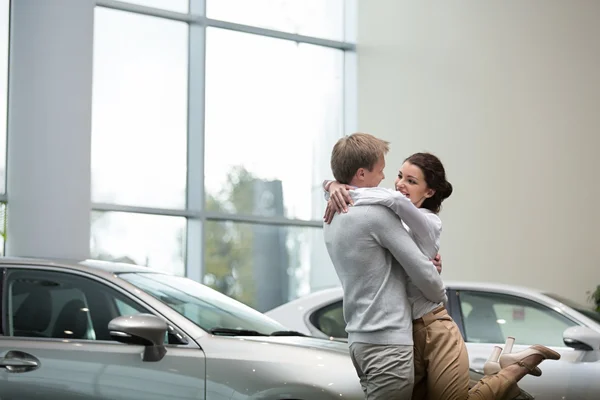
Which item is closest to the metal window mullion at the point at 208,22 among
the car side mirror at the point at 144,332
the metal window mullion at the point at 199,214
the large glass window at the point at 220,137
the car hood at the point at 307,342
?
the large glass window at the point at 220,137

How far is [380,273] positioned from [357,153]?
0.41 meters

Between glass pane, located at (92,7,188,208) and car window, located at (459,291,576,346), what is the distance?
5582 mm

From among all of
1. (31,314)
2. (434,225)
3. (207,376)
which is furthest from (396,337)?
(31,314)

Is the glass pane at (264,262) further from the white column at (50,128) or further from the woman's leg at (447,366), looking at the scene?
the woman's leg at (447,366)

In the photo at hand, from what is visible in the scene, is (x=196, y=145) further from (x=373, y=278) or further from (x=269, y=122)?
(x=373, y=278)

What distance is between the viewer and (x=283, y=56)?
1277 centimetres

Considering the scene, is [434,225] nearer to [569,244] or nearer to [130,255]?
[130,255]

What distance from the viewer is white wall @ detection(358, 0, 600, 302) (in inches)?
498

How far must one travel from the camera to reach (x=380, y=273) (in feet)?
10.7

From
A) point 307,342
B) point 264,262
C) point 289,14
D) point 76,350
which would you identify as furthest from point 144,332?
point 289,14

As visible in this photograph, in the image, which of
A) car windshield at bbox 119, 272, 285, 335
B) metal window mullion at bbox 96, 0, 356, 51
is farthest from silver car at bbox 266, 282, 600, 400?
metal window mullion at bbox 96, 0, 356, 51

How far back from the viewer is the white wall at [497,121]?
12641 millimetres

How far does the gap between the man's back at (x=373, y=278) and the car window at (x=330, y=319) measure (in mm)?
3500

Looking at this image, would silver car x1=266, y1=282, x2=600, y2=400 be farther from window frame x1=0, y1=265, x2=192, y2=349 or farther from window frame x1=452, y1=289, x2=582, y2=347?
window frame x1=0, y1=265, x2=192, y2=349
